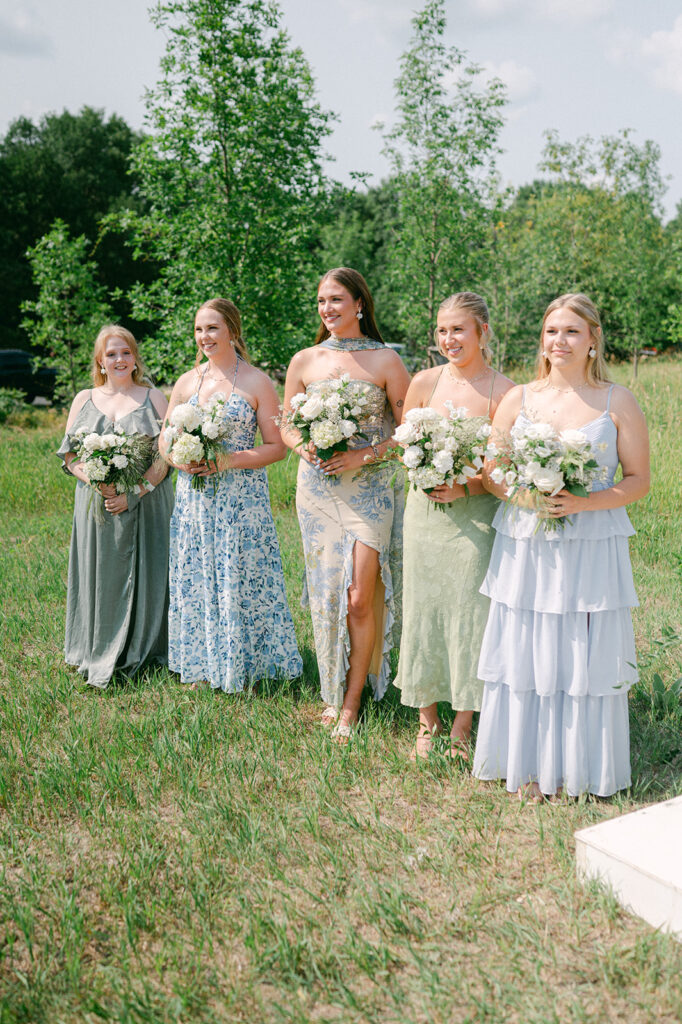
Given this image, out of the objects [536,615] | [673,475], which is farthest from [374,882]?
[673,475]

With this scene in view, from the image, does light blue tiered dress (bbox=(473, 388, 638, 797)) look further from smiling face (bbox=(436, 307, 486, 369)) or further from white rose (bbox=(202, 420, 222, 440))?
white rose (bbox=(202, 420, 222, 440))

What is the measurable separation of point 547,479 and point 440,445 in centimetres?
60

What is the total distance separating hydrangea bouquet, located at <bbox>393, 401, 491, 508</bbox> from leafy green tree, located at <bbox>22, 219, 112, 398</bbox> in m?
16.0

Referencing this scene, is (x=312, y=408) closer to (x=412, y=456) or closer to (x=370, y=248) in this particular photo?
(x=412, y=456)

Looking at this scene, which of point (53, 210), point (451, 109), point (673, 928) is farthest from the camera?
point (53, 210)

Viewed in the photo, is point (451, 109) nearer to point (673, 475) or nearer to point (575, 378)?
point (673, 475)

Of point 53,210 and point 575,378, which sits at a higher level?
point 53,210

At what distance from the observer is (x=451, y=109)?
15375 millimetres

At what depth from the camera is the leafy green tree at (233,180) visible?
35.1 ft

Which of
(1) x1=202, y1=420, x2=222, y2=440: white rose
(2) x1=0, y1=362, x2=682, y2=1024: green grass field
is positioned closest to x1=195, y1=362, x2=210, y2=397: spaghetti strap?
(1) x1=202, y1=420, x2=222, y2=440: white rose

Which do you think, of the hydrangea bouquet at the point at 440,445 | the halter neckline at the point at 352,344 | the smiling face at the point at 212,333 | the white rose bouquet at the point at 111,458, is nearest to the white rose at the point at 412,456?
the hydrangea bouquet at the point at 440,445

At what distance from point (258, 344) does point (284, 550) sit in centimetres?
453

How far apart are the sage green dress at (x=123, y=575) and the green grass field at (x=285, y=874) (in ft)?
0.91

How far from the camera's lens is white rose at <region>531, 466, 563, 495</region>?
11.6 ft
